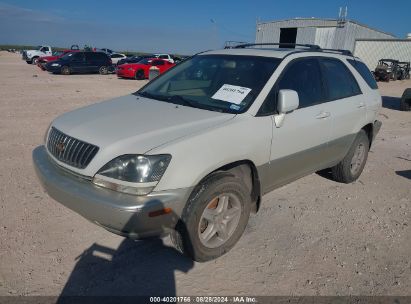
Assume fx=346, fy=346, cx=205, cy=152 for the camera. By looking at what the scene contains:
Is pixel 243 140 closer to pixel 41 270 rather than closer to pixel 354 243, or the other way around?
pixel 354 243

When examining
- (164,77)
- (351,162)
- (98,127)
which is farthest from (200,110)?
(351,162)

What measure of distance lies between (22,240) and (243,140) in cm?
225

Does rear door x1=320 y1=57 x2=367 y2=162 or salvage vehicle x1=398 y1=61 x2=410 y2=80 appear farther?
salvage vehicle x1=398 y1=61 x2=410 y2=80

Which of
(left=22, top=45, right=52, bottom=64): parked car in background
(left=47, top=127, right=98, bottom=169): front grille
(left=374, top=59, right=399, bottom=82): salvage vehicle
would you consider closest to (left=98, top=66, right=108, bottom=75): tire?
(left=22, top=45, right=52, bottom=64): parked car in background

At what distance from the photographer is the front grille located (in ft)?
8.93

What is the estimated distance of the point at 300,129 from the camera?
3.62 meters

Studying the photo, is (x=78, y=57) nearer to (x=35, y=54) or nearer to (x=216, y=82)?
(x=35, y=54)

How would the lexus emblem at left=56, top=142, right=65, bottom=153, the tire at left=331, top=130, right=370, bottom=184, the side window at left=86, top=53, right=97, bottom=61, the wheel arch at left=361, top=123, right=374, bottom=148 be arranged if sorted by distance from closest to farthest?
the lexus emblem at left=56, top=142, right=65, bottom=153, the tire at left=331, top=130, right=370, bottom=184, the wheel arch at left=361, top=123, right=374, bottom=148, the side window at left=86, top=53, right=97, bottom=61

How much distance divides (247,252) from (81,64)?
2419cm

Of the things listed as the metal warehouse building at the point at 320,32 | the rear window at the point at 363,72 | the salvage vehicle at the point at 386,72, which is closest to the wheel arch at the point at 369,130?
the rear window at the point at 363,72

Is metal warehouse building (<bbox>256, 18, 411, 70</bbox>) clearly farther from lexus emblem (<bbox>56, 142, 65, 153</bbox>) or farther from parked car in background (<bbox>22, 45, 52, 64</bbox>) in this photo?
lexus emblem (<bbox>56, 142, 65, 153</bbox>)

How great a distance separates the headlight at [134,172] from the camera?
2.53 meters

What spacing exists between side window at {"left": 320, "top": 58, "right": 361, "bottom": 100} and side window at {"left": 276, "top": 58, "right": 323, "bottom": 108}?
19 cm

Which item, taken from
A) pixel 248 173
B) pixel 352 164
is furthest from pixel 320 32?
pixel 248 173
